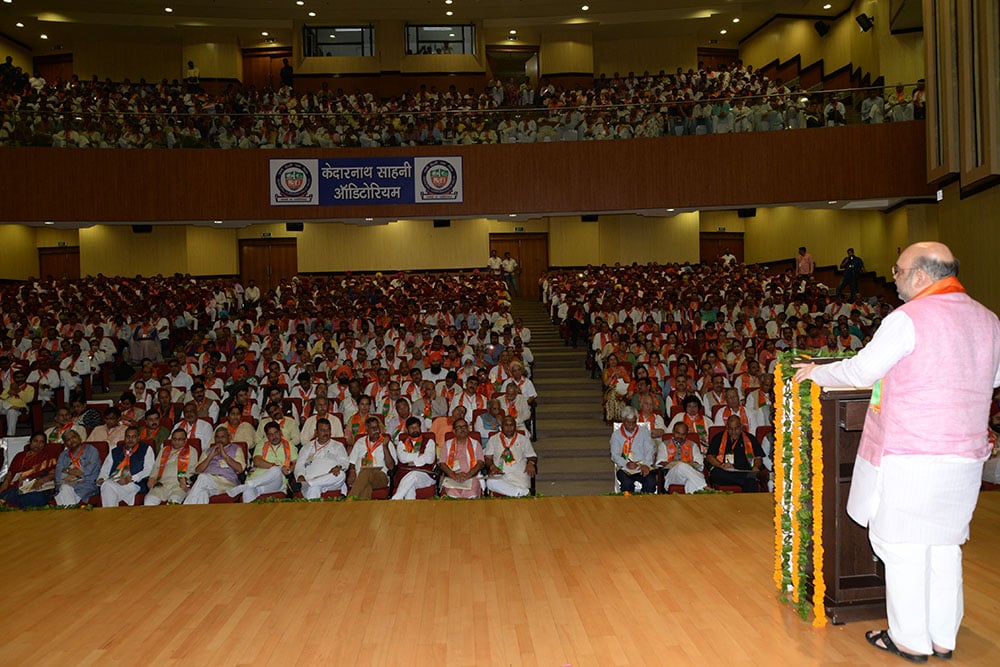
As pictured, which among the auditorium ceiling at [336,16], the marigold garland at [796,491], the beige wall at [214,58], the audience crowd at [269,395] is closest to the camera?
the marigold garland at [796,491]

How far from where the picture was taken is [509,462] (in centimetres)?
741

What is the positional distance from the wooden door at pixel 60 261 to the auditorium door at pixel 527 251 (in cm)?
1131

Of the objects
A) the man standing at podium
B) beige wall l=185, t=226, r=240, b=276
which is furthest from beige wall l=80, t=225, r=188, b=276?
the man standing at podium

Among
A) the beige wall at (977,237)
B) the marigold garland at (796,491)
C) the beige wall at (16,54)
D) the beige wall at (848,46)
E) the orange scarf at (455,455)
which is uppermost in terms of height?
the beige wall at (16,54)

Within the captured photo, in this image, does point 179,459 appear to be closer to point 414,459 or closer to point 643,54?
point 414,459

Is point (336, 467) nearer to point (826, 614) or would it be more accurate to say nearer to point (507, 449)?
point (507, 449)

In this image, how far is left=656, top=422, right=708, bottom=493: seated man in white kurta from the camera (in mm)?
7227

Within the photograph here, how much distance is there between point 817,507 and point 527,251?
67.1ft

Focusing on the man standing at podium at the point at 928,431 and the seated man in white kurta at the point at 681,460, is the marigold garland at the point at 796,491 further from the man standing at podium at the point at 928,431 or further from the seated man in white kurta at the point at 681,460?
the seated man in white kurta at the point at 681,460

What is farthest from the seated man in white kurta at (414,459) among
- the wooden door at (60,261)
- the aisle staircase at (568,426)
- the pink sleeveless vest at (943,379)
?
the wooden door at (60,261)

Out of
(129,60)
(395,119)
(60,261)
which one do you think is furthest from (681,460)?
(129,60)

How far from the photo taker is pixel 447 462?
7.32 metres

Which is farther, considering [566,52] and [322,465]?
[566,52]

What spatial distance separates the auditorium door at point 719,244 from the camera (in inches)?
953
